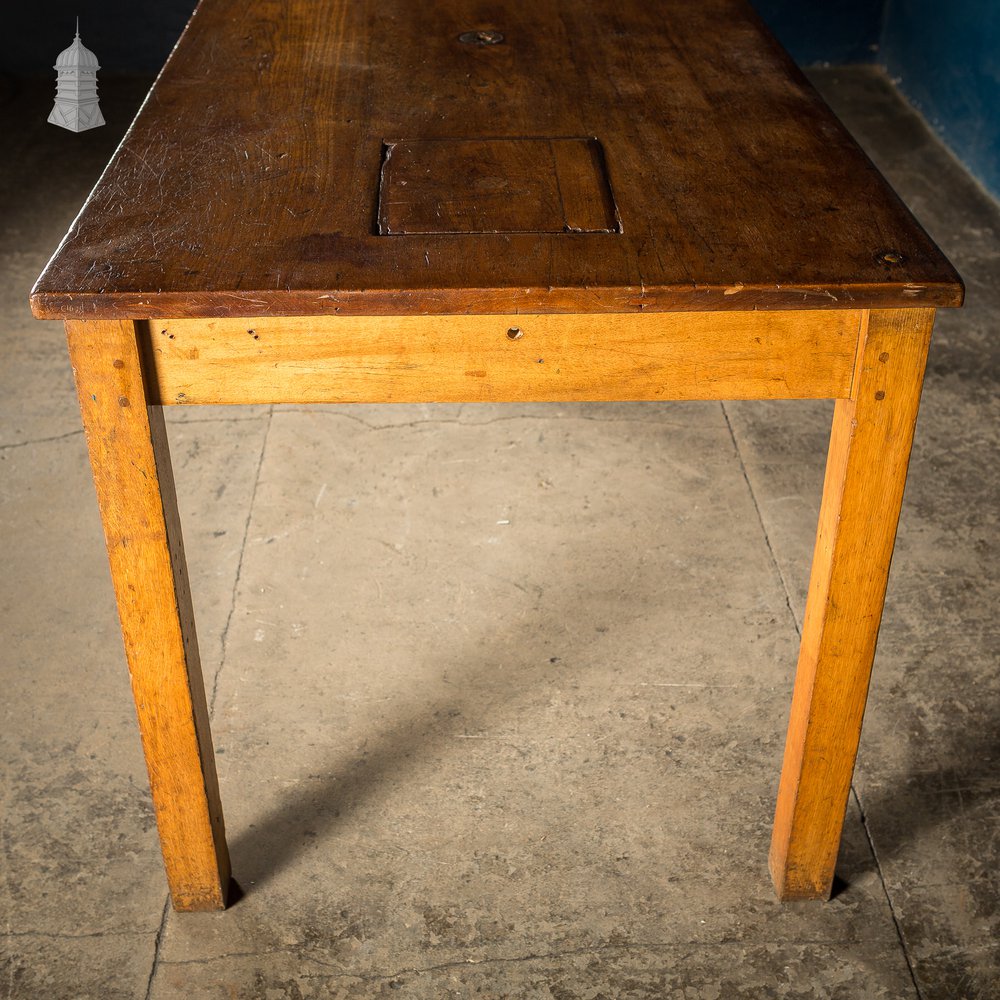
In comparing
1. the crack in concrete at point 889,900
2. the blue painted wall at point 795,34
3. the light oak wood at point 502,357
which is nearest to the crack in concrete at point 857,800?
the crack in concrete at point 889,900

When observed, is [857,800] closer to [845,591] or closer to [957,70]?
[845,591]

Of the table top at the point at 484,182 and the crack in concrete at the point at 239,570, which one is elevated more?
the table top at the point at 484,182

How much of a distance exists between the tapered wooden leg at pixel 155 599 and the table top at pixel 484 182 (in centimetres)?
8

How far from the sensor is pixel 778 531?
7.59 ft

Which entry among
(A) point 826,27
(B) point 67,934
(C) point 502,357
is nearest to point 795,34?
(A) point 826,27

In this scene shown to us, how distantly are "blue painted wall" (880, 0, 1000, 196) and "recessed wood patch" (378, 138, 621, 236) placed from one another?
9.25 feet

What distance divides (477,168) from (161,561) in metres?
0.59

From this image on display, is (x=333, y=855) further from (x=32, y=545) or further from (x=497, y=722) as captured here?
(x=32, y=545)

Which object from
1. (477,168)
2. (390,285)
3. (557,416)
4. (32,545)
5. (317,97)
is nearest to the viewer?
(390,285)

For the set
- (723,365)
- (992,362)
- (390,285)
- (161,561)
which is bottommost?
(992,362)

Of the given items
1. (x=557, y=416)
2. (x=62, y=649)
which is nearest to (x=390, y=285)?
(x=62, y=649)

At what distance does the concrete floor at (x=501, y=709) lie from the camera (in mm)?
1544

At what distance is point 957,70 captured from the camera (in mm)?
4078

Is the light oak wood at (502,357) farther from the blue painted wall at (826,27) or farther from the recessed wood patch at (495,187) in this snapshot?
the blue painted wall at (826,27)
